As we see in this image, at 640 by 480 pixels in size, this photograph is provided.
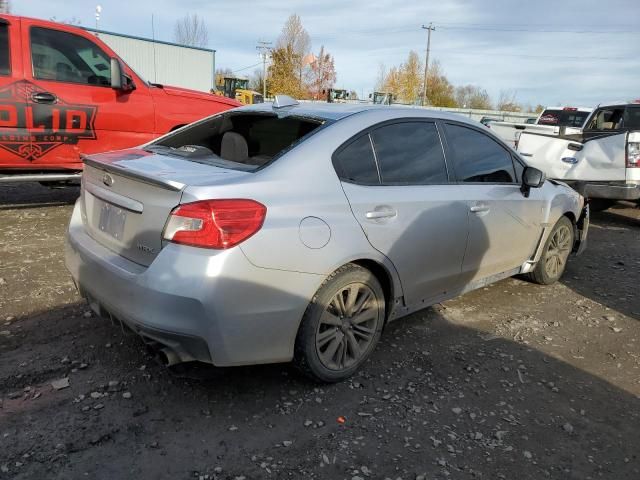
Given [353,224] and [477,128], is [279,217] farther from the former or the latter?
[477,128]

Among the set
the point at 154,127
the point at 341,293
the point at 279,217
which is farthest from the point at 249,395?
the point at 154,127

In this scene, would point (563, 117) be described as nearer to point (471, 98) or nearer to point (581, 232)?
point (581, 232)

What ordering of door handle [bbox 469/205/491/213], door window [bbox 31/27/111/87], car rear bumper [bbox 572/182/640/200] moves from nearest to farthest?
door handle [bbox 469/205/491/213]
door window [bbox 31/27/111/87]
car rear bumper [bbox 572/182/640/200]

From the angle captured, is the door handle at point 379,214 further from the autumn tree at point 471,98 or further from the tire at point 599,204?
the autumn tree at point 471,98

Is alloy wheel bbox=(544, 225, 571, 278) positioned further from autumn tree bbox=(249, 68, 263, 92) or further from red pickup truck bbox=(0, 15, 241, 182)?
autumn tree bbox=(249, 68, 263, 92)

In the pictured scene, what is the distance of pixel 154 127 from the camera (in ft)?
21.5

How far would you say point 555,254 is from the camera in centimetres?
517

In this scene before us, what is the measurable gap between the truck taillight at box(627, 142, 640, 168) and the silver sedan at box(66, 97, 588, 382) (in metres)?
4.51

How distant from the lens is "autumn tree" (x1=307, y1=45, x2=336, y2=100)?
1865 inches

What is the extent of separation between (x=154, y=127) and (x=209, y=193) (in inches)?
176

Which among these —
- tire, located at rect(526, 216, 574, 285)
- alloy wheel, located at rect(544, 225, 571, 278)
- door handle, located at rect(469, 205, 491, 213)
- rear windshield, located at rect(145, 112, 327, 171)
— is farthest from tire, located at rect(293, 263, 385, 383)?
alloy wheel, located at rect(544, 225, 571, 278)

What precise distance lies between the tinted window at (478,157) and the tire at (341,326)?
4.06 ft

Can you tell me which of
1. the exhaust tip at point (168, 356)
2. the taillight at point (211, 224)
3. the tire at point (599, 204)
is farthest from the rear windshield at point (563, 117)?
the exhaust tip at point (168, 356)

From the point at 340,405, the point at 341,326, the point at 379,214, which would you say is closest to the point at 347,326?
the point at 341,326
